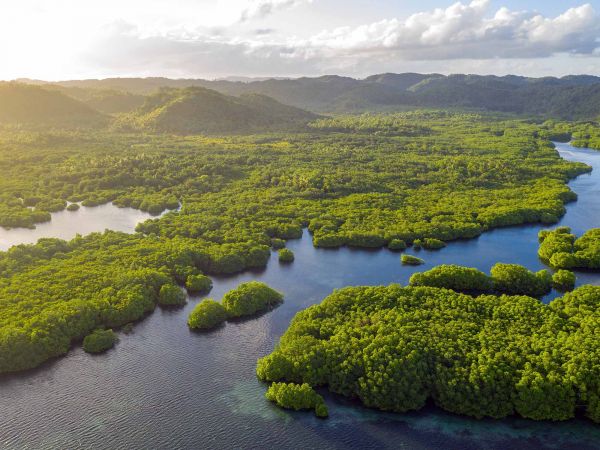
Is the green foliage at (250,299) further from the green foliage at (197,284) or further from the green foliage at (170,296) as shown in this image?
the green foliage at (197,284)

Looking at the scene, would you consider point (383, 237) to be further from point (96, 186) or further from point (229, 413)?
point (96, 186)

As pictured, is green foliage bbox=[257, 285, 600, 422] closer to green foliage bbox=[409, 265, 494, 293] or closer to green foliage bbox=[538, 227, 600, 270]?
green foliage bbox=[409, 265, 494, 293]

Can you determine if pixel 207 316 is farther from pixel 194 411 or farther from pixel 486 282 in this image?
pixel 486 282

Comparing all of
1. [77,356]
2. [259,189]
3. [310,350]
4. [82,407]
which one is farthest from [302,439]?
[259,189]

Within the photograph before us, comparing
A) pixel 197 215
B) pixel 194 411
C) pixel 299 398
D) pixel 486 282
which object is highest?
pixel 197 215

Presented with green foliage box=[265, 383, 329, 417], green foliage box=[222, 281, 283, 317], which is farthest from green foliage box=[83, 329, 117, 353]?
green foliage box=[265, 383, 329, 417]

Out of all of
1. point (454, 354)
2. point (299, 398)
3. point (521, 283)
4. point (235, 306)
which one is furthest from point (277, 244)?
point (454, 354)
